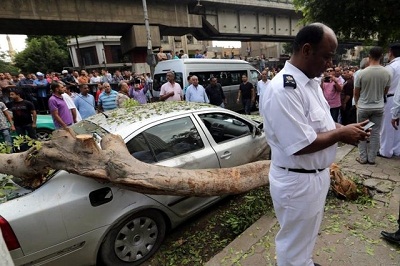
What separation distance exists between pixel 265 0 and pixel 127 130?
75.4 ft

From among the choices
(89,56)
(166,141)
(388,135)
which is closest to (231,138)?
(166,141)

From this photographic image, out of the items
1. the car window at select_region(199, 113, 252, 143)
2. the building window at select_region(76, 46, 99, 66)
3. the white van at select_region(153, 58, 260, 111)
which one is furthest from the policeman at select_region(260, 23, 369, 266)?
the building window at select_region(76, 46, 99, 66)

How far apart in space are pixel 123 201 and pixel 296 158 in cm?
174

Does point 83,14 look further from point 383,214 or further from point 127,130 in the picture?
point 383,214

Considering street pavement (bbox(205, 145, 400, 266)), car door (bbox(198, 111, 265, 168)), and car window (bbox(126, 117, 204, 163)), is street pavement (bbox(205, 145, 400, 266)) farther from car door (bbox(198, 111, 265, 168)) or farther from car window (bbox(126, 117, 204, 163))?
car window (bbox(126, 117, 204, 163))

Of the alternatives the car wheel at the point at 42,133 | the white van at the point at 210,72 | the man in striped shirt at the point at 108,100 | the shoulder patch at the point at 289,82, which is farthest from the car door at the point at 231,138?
the car wheel at the point at 42,133

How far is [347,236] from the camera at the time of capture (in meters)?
2.74

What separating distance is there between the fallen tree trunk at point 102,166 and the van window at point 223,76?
694 cm

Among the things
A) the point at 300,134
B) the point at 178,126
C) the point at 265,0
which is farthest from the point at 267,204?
the point at 265,0

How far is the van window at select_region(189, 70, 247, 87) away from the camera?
9.47 m

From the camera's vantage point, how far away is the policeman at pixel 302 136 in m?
1.53

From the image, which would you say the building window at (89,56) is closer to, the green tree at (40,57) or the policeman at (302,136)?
the green tree at (40,57)

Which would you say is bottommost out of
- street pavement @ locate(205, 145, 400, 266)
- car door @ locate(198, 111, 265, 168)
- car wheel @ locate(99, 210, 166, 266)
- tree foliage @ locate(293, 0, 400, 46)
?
street pavement @ locate(205, 145, 400, 266)

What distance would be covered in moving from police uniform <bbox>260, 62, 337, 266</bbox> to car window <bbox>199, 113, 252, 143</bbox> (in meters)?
1.85
